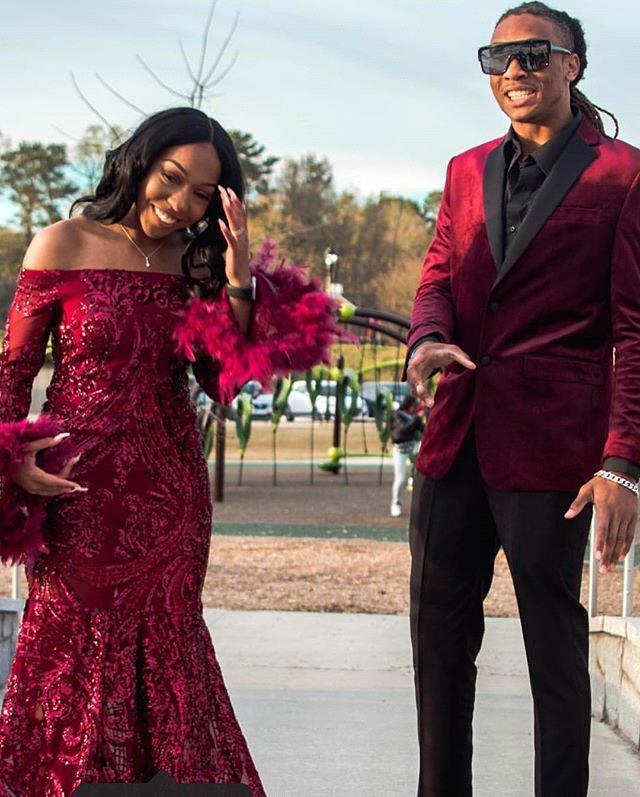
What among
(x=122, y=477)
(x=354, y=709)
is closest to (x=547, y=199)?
(x=122, y=477)

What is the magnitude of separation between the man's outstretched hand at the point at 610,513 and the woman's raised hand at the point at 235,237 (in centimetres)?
92

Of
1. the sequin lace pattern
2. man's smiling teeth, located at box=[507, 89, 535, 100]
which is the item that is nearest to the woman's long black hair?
the sequin lace pattern

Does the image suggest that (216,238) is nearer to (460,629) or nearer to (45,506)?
(45,506)

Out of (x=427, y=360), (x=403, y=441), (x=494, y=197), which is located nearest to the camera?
(x=427, y=360)

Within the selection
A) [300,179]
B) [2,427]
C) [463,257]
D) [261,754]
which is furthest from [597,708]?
[300,179]

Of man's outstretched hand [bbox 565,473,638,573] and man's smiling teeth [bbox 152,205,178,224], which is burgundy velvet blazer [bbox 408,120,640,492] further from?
man's smiling teeth [bbox 152,205,178,224]

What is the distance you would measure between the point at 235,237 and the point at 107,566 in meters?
0.79

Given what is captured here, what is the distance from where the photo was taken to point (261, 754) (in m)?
4.59

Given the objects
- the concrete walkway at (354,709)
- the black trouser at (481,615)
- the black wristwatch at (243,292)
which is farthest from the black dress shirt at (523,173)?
the concrete walkway at (354,709)

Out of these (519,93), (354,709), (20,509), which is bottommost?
(354,709)

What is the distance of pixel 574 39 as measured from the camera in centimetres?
306

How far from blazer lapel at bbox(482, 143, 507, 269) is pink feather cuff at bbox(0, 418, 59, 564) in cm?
104

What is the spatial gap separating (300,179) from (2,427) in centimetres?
7042

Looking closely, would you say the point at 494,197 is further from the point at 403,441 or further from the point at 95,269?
the point at 403,441
